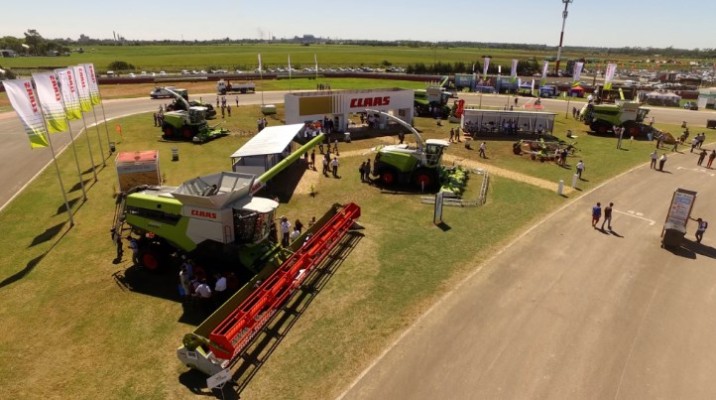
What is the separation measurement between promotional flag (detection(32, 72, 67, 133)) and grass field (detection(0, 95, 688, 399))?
467cm

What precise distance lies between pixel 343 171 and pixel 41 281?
1780 cm

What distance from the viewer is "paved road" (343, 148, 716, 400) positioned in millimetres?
10922

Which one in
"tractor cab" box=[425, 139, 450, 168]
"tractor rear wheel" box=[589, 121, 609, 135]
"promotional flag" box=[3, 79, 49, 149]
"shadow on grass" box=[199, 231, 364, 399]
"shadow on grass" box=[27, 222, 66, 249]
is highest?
"promotional flag" box=[3, 79, 49, 149]

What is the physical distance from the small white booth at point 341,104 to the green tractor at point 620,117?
18.5m

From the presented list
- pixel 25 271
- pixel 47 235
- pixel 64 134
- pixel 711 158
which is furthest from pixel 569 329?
pixel 64 134

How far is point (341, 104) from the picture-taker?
38781 millimetres

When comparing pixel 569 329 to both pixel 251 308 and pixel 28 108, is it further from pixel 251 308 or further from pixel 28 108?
pixel 28 108

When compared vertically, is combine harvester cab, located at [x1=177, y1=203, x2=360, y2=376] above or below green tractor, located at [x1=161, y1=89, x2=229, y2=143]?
below

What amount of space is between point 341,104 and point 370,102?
3432 millimetres

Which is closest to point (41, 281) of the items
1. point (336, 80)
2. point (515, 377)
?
point (515, 377)

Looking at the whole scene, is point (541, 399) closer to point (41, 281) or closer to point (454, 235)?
point (454, 235)

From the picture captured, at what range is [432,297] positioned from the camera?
14.7 m

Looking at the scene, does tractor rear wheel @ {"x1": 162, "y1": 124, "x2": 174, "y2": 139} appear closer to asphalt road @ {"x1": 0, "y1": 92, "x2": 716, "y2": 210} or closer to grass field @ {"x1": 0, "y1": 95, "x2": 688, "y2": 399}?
asphalt road @ {"x1": 0, "y1": 92, "x2": 716, "y2": 210}

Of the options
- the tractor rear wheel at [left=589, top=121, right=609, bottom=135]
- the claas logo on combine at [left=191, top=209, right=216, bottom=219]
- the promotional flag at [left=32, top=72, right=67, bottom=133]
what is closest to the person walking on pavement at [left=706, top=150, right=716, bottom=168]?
the tractor rear wheel at [left=589, top=121, right=609, bottom=135]
